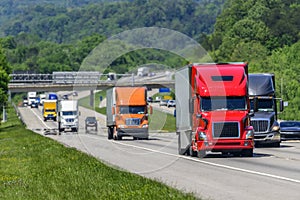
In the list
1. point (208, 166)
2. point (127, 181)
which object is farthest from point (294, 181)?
point (208, 166)

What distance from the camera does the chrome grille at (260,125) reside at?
132 feet

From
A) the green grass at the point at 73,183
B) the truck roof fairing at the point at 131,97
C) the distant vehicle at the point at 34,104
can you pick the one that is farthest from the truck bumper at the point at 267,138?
the distant vehicle at the point at 34,104

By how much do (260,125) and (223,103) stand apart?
8.32m

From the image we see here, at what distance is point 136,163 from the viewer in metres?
32.0

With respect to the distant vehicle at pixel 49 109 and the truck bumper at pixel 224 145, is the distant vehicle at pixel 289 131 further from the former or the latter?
the distant vehicle at pixel 49 109

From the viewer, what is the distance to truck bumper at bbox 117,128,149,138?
55.6 metres

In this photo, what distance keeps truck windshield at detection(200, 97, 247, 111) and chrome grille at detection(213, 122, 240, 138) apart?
2.13ft

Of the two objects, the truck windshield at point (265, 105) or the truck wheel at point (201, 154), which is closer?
the truck wheel at point (201, 154)

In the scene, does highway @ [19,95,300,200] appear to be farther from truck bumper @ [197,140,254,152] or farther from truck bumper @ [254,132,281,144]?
truck bumper @ [254,132,281,144]

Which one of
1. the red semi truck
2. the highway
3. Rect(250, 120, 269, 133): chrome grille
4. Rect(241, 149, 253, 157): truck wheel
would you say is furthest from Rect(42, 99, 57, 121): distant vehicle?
the red semi truck

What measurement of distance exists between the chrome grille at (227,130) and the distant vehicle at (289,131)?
816 inches

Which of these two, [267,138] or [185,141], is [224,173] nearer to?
[185,141]

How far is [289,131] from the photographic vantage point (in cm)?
5241

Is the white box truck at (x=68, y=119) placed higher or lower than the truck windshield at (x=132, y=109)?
lower
